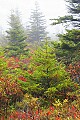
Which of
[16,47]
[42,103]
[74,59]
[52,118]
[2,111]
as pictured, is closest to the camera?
[52,118]

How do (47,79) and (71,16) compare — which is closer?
(47,79)

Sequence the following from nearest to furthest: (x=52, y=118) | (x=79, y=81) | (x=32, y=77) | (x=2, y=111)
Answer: (x=52, y=118), (x=2, y=111), (x=32, y=77), (x=79, y=81)

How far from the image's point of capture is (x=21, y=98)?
11.5m

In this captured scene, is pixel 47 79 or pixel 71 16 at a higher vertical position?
pixel 71 16

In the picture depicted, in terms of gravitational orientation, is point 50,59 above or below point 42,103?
above

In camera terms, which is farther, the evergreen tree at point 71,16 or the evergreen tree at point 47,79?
the evergreen tree at point 71,16

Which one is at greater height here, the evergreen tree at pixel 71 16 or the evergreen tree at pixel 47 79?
the evergreen tree at pixel 71 16

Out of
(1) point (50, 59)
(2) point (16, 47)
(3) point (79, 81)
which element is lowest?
(2) point (16, 47)

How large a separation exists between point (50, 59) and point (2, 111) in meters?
3.42

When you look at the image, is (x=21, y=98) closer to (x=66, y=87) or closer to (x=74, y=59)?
(x=66, y=87)

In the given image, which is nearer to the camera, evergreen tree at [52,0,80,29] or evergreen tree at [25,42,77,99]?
evergreen tree at [25,42,77,99]

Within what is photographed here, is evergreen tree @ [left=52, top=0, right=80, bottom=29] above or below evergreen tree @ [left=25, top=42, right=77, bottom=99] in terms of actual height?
above

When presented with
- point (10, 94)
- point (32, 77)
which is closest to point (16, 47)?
point (32, 77)

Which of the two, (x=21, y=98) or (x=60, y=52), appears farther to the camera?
(x=60, y=52)
